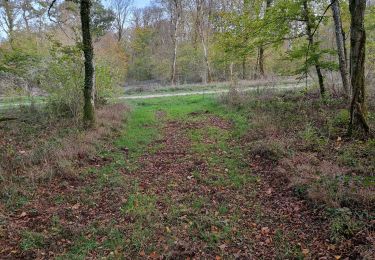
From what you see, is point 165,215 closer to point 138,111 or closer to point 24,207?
point 24,207

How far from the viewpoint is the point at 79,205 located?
5.85m

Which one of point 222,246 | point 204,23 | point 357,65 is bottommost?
point 222,246

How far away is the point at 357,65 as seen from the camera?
7.12m

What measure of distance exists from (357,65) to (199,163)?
4.48 metres

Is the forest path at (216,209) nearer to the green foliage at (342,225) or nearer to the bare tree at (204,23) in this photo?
the green foliage at (342,225)

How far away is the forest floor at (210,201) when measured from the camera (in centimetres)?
438

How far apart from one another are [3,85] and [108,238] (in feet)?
33.1

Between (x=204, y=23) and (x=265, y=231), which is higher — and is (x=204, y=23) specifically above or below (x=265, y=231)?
above

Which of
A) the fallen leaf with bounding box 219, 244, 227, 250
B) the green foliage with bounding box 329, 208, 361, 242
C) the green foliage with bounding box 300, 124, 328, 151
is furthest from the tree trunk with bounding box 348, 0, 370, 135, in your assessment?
the fallen leaf with bounding box 219, 244, 227, 250

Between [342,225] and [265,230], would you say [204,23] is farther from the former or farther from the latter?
[342,225]

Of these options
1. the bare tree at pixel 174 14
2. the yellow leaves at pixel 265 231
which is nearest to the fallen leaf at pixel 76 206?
the yellow leaves at pixel 265 231

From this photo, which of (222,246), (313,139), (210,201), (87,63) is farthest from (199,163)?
(87,63)

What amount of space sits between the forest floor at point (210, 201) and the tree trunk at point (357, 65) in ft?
1.93

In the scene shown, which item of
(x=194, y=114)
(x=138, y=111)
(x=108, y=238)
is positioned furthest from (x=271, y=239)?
(x=138, y=111)
